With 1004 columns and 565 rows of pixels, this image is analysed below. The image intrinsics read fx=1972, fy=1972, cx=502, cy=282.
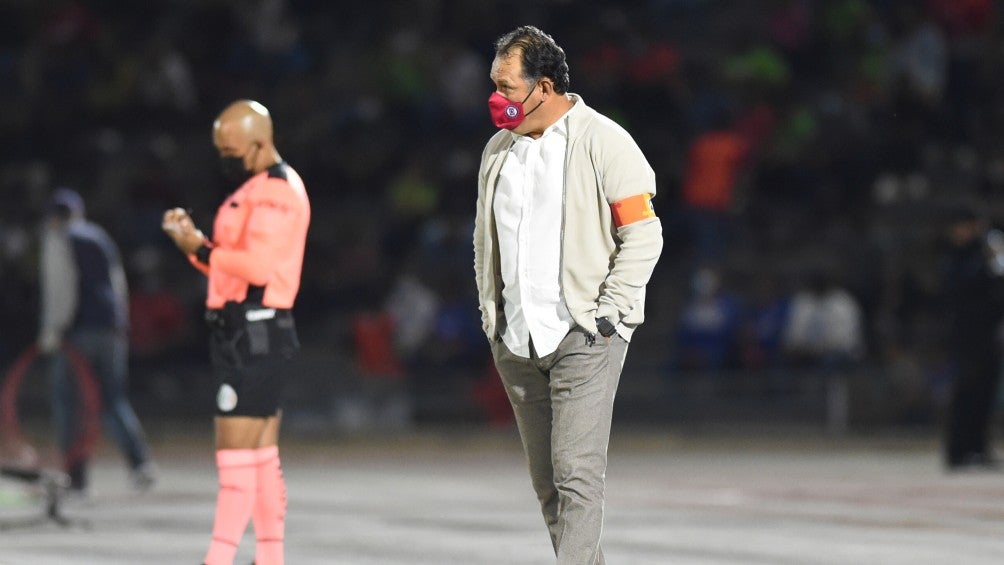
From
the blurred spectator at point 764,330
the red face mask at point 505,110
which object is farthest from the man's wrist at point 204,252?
the blurred spectator at point 764,330

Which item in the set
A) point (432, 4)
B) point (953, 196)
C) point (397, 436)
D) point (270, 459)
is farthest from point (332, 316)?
point (270, 459)

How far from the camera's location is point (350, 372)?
24.2 metres

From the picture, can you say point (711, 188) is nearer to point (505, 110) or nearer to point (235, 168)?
point (235, 168)

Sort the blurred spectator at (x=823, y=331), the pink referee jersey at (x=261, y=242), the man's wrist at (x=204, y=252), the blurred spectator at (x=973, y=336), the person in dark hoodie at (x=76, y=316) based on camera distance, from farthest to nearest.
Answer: the blurred spectator at (x=823, y=331) → the blurred spectator at (x=973, y=336) → the person in dark hoodie at (x=76, y=316) → the man's wrist at (x=204, y=252) → the pink referee jersey at (x=261, y=242)

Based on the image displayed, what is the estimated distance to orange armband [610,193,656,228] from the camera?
7590mm

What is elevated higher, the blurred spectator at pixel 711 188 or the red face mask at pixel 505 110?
the red face mask at pixel 505 110

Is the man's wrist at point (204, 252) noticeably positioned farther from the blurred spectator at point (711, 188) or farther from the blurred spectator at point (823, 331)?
the blurred spectator at point (711, 188)

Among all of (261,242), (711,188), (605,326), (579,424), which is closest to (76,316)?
(261,242)

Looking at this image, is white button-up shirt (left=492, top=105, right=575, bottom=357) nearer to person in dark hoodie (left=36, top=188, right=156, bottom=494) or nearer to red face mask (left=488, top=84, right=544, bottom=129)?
red face mask (left=488, top=84, right=544, bottom=129)

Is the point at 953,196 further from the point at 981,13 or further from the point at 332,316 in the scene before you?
the point at 332,316

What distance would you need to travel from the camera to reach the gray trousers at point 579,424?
7539 mm

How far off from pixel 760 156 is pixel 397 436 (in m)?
5.80

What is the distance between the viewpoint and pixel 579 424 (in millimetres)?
7582

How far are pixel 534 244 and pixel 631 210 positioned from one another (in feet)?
1.31
